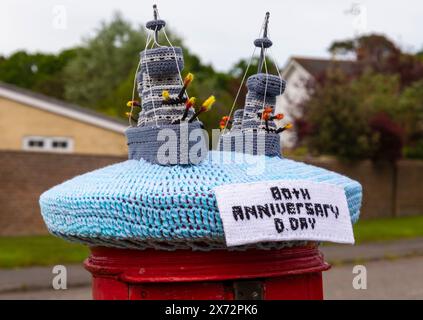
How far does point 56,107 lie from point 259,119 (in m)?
16.9

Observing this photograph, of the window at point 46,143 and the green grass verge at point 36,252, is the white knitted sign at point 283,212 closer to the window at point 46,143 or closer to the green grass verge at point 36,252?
the green grass verge at point 36,252

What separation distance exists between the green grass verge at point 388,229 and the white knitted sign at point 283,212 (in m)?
15.2

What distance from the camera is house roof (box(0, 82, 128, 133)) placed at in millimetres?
18922

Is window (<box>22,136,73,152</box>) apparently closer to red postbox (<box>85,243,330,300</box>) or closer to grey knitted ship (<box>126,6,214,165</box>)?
grey knitted ship (<box>126,6,214,165</box>)

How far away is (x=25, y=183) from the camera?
16.2m

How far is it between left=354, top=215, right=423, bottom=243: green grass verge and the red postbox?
15.2 m

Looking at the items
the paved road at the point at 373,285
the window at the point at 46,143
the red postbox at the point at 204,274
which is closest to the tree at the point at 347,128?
the window at the point at 46,143

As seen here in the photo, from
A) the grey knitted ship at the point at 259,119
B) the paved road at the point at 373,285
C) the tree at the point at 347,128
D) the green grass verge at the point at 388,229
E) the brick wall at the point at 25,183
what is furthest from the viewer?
the tree at the point at 347,128

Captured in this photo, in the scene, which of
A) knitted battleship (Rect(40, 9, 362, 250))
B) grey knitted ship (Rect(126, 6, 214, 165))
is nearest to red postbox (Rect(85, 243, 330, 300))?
knitted battleship (Rect(40, 9, 362, 250))

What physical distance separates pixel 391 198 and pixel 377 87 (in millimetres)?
6942

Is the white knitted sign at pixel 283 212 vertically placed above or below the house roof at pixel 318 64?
below

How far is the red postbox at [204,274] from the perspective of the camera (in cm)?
238

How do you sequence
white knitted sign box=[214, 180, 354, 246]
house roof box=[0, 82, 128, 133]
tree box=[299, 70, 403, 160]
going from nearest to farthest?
1. white knitted sign box=[214, 180, 354, 246]
2. house roof box=[0, 82, 128, 133]
3. tree box=[299, 70, 403, 160]
